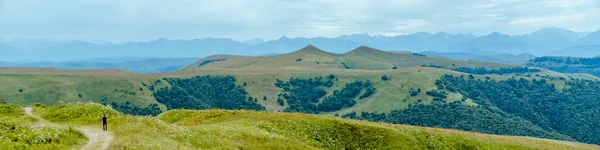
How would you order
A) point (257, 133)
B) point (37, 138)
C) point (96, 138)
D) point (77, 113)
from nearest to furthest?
point (37, 138)
point (96, 138)
point (257, 133)
point (77, 113)

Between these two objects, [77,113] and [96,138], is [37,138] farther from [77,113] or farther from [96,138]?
[77,113]

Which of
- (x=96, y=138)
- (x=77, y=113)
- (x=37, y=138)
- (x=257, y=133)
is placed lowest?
(x=257, y=133)

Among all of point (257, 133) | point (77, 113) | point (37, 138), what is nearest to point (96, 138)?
point (37, 138)

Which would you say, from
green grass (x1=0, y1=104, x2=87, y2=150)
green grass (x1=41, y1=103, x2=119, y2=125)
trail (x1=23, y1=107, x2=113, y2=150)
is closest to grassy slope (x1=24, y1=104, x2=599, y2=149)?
green grass (x1=41, y1=103, x2=119, y2=125)

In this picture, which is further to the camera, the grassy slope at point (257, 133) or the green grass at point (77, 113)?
the green grass at point (77, 113)

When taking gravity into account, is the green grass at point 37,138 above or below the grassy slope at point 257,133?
above

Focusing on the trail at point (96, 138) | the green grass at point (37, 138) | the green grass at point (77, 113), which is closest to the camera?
the green grass at point (37, 138)

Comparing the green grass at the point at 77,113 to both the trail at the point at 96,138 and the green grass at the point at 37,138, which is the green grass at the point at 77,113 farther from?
the green grass at the point at 37,138

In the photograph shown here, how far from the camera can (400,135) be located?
165 feet

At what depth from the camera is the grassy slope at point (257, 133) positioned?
3547cm

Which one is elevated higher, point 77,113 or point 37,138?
point 37,138

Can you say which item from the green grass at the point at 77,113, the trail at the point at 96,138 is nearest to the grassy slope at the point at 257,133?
the green grass at the point at 77,113

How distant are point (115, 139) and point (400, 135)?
32.4 meters

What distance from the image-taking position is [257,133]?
43906 millimetres
